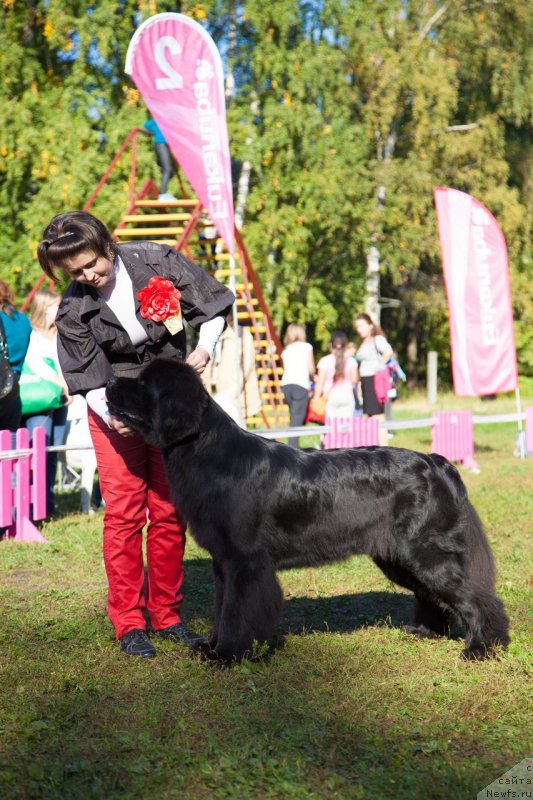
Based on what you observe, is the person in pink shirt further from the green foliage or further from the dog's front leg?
the green foliage

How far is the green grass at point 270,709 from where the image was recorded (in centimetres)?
291

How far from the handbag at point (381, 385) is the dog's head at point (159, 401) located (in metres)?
8.09

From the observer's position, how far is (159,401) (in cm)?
374

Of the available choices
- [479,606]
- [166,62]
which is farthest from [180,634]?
[166,62]

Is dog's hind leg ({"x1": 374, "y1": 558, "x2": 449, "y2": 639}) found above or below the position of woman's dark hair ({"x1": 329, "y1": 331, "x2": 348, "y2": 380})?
below

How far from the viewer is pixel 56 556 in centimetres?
655

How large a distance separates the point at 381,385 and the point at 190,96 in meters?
4.40

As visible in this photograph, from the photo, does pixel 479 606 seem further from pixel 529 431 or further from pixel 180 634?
pixel 529 431

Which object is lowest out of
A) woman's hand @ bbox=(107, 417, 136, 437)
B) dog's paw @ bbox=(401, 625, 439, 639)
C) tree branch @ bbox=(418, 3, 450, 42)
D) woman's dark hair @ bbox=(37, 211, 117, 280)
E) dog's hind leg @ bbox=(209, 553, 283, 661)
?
dog's paw @ bbox=(401, 625, 439, 639)

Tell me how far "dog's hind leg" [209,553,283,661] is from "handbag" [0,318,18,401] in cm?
358

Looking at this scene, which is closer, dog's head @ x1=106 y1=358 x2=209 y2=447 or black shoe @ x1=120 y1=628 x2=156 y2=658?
dog's head @ x1=106 y1=358 x2=209 y2=447

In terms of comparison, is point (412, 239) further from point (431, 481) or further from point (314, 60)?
point (431, 481)

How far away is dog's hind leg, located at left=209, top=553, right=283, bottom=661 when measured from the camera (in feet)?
12.8

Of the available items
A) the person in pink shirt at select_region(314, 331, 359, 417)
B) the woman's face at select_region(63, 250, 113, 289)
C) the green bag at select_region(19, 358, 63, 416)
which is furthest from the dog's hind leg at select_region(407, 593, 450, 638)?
the person in pink shirt at select_region(314, 331, 359, 417)
